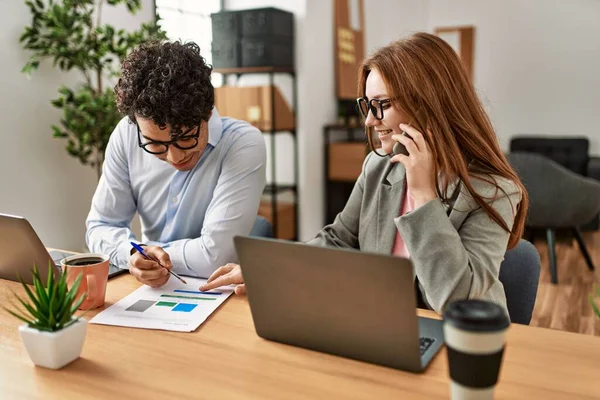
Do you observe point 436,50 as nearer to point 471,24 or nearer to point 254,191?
point 254,191

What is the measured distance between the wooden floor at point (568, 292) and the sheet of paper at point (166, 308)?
1.56 metres

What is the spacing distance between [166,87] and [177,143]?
0.15 meters

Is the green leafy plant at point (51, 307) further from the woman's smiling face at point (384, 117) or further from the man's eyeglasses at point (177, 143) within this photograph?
the woman's smiling face at point (384, 117)

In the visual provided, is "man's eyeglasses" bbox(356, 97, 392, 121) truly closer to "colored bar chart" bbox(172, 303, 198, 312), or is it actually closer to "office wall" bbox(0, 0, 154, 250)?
"colored bar chart" bbox(172, 303, 198, 312)

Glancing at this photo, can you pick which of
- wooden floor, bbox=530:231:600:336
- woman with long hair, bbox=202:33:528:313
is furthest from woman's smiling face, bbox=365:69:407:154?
wooden floor, bbox=530:231:600:336

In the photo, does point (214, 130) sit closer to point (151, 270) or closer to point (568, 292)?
point (151, 270)

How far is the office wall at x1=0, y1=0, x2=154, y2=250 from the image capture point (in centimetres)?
279

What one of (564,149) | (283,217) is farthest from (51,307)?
(564,149)

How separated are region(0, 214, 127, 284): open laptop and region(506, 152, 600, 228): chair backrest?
3.21 metres

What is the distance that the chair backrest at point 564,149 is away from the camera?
5562 millimetres

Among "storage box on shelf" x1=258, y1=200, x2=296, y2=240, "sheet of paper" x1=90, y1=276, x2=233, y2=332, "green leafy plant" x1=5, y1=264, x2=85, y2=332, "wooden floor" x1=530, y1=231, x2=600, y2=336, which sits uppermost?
"green leafy plant" x1=5, y1=264, x2=85, y2=332

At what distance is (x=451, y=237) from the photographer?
3.99 ft

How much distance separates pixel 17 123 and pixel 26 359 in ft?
6.95

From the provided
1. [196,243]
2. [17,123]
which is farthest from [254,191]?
[17,123]
